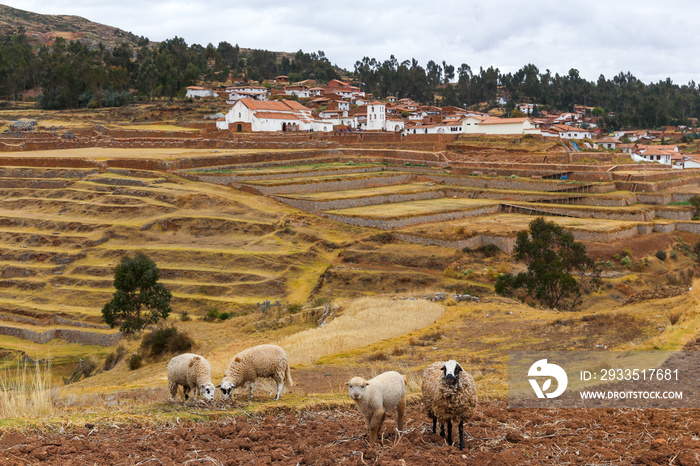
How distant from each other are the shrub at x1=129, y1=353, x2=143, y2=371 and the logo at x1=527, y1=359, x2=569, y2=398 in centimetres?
1254

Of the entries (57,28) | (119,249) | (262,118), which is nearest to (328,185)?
(119,249)

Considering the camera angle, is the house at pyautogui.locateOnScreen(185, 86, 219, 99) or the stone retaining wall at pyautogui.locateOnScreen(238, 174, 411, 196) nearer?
the stone retaining wall at pyautogui.locateOnScreen(238, 174, 411, 196)

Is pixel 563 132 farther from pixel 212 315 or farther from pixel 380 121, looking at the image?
pixel 212 315

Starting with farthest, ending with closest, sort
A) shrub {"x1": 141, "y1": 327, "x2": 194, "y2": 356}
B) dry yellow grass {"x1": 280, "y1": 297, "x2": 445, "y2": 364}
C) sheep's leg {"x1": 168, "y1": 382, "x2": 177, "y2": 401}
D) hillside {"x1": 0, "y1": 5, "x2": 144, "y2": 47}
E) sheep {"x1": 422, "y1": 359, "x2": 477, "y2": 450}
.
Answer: hillside {"x1": 0, "y1": 5, "x2": 144, "y2": 47}, shrub {"x1": 141, "y1": 327, "x2": 194, "y2": 356}, dry yellow grass {"x1": 280, "y1": 297, "x2": 445, "y2": 364}, sheep's leg {"x1": 168, "y1": 382, "x2": 177, "y2": 401}, sheep {"x1": 422, "y1": 359, "x2": 477, "y2": 450}

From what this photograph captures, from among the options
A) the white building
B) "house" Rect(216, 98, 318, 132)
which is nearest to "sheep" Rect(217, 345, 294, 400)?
"house" Rect(216, 98, 318, 132)

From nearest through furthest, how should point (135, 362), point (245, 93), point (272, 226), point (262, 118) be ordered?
point (135, 362), point (272, 226), point (262, 118), point (245, 93)

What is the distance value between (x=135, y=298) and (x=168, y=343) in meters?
6.15

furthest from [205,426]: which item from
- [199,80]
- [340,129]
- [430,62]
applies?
[430,62]

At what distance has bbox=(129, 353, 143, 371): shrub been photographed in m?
17.8

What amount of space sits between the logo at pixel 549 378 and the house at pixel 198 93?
78.7 m

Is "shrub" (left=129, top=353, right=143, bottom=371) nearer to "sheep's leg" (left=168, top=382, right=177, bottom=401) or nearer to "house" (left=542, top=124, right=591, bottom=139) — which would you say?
"sheep's leg" (left=168, top=382, right=177, bottom=401)

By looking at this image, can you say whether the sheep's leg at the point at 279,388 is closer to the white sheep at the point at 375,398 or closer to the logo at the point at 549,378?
the white sheep at the point at 375,398

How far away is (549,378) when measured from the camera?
8.47m

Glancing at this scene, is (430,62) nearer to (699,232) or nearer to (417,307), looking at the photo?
(699,232)
